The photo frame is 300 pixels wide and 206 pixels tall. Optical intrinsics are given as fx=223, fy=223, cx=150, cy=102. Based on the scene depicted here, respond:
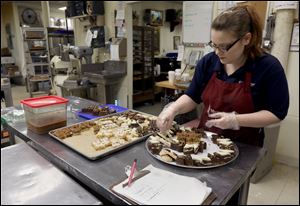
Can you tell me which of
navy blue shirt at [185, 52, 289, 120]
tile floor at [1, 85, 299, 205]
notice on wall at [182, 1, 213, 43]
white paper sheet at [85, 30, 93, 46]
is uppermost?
notice on wall at [182, 1, 213, 43]

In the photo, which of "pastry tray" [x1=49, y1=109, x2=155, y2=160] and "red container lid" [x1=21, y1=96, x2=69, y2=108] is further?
"red container lid" [x1=21, y1=96, x2=69, y2=108]

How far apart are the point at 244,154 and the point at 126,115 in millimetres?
755

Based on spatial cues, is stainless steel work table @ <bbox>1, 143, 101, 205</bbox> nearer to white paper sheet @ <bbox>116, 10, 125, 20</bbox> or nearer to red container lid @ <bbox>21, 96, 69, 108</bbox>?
red container lid @ <bbox>21, 96, 69, 108</bbox>

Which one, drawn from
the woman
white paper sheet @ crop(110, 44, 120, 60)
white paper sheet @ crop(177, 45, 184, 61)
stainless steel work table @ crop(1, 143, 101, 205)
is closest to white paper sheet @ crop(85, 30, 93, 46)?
white paper sheet @ crop(110, 44, 120, 60)

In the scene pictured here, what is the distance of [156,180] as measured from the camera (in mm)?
737

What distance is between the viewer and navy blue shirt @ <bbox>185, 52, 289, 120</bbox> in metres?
1.11

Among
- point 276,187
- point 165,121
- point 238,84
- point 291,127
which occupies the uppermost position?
point 238,84

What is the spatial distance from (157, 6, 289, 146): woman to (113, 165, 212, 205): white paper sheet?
39cm

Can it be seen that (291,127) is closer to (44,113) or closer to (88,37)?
(88,37)

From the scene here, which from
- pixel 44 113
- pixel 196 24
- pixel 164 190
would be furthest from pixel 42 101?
pixel 196 24

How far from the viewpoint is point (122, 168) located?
90cm

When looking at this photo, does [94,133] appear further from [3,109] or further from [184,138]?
[3,109]

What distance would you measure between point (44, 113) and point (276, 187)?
2304 mm

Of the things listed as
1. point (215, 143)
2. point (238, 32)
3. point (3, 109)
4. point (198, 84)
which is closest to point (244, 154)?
point (215, 143)
